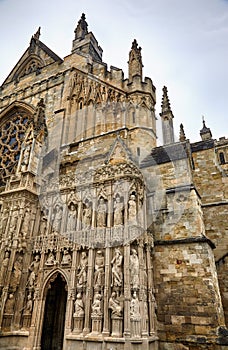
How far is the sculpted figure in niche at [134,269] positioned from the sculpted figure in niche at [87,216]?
1667mm

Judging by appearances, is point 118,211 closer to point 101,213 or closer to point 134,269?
point 101,213

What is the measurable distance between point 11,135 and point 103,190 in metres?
9.07

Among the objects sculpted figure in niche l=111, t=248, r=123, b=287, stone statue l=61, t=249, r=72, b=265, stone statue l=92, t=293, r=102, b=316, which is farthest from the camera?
stone statue l=61, t=249, r=72, b=265

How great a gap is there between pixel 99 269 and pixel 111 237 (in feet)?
2.97

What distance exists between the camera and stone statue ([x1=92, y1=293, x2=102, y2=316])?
21.3 ft

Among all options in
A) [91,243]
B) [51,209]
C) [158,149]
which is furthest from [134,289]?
[158,149]

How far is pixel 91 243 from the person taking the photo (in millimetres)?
7516

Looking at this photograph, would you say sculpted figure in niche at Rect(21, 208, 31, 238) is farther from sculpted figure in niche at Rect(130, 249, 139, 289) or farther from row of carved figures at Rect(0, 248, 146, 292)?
sculpted figure in niche at Rect(130, 249, 139, 289)

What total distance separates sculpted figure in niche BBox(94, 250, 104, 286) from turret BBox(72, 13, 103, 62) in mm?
12428

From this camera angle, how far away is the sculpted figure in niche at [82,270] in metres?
7.10

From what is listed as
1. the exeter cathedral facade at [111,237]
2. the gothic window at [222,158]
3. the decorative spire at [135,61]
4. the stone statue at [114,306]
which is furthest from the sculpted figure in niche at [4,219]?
the gothic window at [222,158]

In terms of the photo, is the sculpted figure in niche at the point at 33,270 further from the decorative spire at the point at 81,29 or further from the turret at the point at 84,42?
the decorative spire at the point at 81,29

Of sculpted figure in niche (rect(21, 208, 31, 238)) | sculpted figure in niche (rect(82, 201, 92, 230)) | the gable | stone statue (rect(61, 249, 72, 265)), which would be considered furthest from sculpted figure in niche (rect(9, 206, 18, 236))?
the gable

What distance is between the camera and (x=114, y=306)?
6.38 metres
